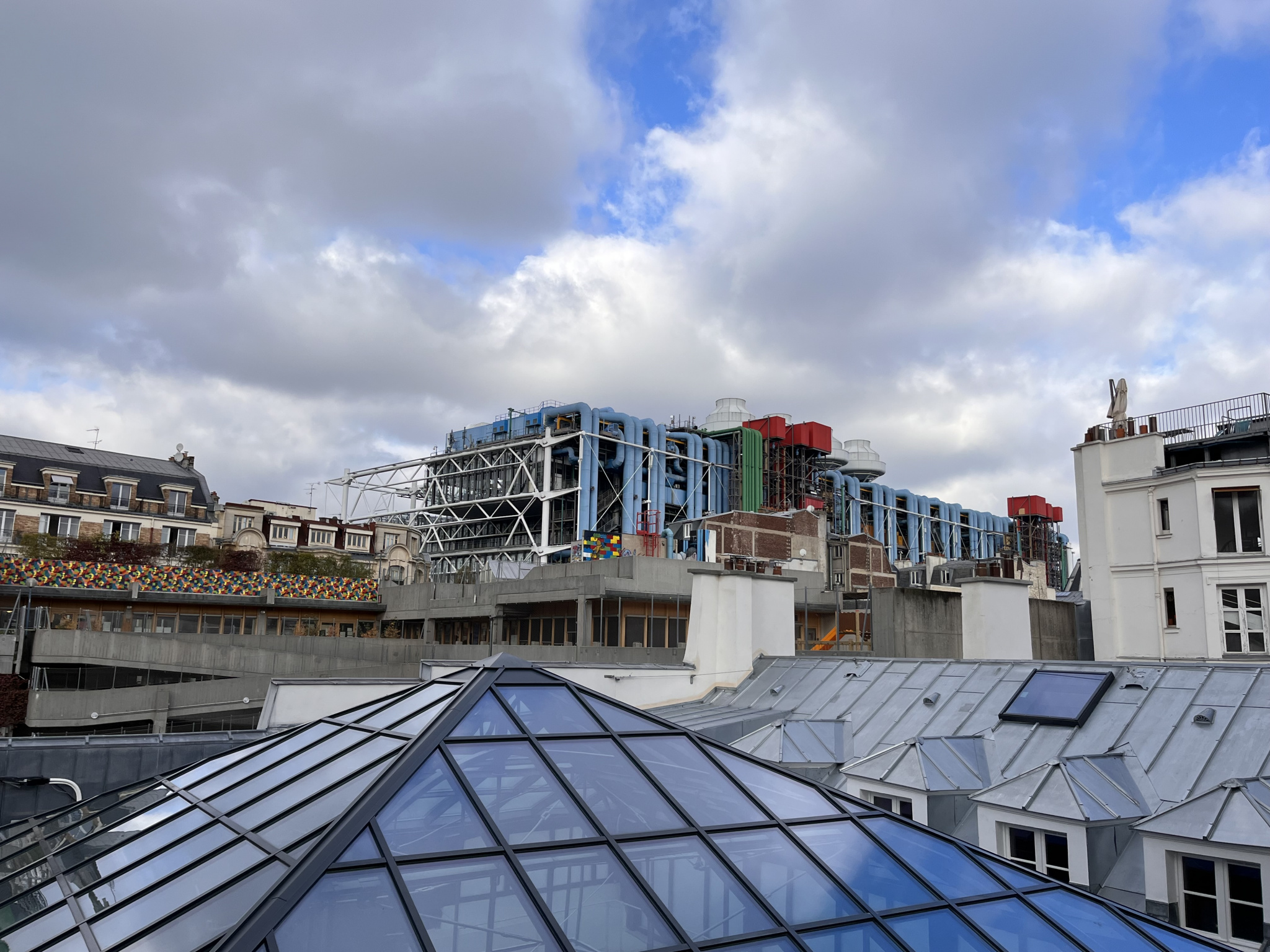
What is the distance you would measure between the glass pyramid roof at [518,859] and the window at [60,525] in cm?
6963

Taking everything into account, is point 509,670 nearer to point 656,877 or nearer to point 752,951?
point 656,877

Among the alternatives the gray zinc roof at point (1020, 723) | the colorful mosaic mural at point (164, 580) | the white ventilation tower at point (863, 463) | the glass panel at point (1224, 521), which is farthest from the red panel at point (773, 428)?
the gray zinc roof at point (1020, 723)

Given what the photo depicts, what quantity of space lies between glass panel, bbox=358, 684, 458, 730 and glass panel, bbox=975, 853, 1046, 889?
14.9 ft

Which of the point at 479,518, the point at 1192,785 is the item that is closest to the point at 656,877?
the point at 1192,785

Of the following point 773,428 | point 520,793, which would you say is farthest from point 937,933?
point 773,428

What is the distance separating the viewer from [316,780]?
6.62 m

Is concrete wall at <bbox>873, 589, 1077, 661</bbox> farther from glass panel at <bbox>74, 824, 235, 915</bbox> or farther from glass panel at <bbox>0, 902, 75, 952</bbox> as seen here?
glass panel at <bbox>0, 902, 75, 952</bbox>

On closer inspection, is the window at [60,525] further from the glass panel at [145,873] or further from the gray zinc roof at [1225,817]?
the gray zinc roof at [1225,817]

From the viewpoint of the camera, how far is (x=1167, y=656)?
2839cm

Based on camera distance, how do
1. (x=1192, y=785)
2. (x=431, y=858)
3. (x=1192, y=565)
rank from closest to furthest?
(x=431, y=858)
(x=1192, y=785)
(x=1192, y=565)

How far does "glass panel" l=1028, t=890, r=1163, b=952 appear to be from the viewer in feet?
21.5

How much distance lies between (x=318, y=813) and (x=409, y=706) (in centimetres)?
173

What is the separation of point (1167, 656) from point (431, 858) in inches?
1168

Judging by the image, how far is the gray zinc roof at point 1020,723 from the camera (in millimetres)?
12250
